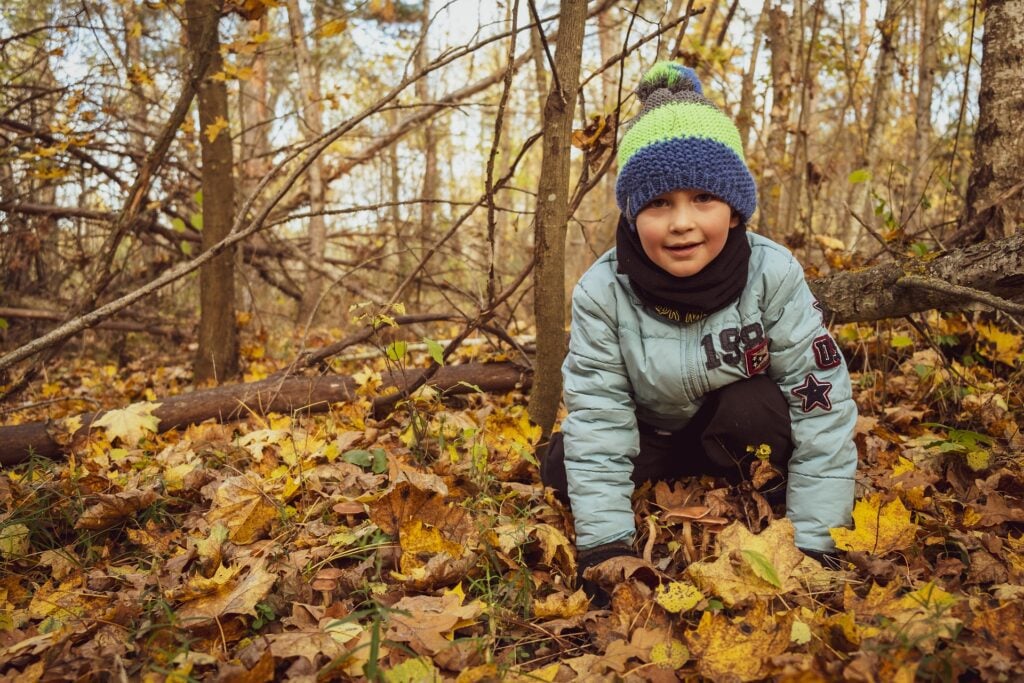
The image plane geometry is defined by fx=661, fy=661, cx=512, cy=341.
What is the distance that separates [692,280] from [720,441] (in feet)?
1.69

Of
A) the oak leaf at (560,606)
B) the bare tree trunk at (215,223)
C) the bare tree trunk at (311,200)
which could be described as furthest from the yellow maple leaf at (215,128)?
the oak leaf at (560,606)

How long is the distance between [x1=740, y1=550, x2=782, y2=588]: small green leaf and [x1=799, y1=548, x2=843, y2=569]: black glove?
216 millimetres

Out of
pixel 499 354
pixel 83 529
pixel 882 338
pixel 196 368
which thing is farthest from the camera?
pixel 196 368

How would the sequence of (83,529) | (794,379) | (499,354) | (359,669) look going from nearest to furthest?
1. (359,669)
2. (794,379)
3. (83,529)
4. (499,354)

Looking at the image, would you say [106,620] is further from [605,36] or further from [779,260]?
[605,36]

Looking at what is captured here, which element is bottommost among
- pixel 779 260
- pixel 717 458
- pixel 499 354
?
pixel 717 458

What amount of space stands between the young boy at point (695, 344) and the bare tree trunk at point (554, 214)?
339 millimetres

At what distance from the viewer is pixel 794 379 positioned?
6.31 ft

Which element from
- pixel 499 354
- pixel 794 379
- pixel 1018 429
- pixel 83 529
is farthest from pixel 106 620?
pixel 1018 429

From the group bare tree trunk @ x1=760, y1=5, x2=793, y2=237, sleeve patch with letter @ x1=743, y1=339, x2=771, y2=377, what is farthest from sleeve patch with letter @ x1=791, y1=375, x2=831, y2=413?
bare tree trunk @ x1=760, y1=5, x2=793, y2=237

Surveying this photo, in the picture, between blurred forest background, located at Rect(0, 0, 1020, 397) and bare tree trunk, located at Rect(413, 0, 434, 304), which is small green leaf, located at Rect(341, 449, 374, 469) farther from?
bare tree trunk, located at Rect(413, 0, 434, 304)

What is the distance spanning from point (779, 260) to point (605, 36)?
24.4ft

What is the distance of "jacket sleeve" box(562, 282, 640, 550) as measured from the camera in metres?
1.85

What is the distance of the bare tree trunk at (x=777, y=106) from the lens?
519cm
